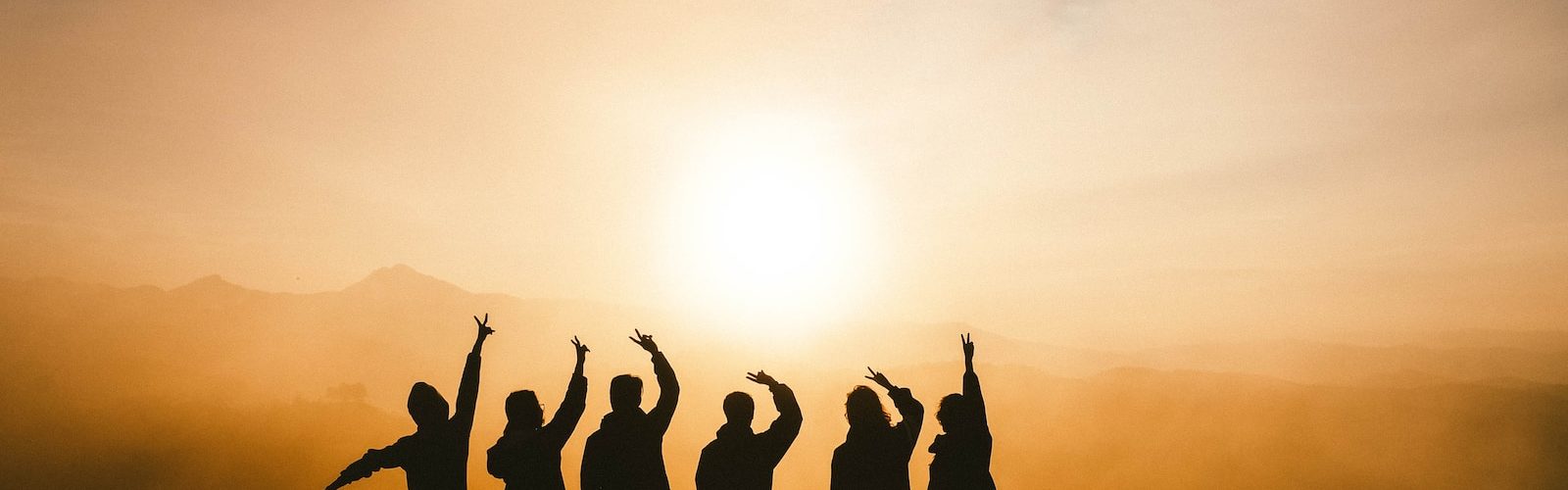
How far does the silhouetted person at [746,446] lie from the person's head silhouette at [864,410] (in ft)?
1.61

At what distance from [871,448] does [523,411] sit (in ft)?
10.0

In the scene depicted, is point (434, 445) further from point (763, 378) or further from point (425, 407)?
point (763, 378)

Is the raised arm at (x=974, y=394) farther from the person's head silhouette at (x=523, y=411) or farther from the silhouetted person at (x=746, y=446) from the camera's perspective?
the person's head silhouette at (x=523, y=411)

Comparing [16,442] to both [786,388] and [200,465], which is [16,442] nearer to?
[200,465]

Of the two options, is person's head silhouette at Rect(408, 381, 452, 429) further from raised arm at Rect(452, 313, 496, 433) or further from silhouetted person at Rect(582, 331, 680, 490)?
silhouetted person at Rect(582, 331, 680, 490)

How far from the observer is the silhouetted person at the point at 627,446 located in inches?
265

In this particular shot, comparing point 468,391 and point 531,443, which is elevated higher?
point 468,391

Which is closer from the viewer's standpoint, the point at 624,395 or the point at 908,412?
the point at 624,395

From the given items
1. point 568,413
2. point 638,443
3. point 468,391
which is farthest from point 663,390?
point 468,391

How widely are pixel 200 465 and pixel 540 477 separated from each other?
245 meters

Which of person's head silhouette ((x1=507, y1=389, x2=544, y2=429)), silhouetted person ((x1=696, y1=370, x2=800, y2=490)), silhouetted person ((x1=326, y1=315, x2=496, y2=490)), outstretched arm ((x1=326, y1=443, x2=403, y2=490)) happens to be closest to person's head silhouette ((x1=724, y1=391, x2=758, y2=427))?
silhouetted person ((x1=696, y1=370, x2=800, y2=490))

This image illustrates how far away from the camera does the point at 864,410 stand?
677 cm

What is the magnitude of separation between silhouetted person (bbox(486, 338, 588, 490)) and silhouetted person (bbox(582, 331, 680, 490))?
0.91 ft

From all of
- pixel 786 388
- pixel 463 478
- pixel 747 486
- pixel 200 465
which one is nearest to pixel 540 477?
pixel 463 478
